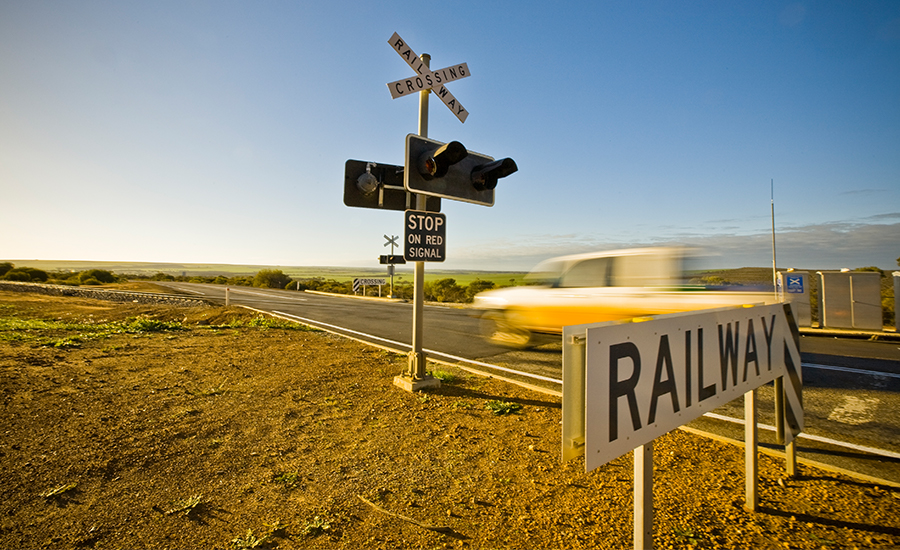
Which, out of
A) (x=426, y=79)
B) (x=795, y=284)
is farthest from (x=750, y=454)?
(x=795, y=284)

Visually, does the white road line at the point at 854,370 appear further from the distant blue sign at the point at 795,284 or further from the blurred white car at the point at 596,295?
the distant blue sign at the point at 795,284

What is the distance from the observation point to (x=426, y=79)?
4.88 metres

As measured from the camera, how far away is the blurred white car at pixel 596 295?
18.4 ft

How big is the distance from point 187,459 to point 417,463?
5.92ft

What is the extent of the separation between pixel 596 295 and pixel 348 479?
17.4 feet

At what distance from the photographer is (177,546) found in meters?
2.03

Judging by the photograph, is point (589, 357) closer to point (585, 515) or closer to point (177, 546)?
point (585, 515)

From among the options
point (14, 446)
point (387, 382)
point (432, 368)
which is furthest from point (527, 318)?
point (14, 446)

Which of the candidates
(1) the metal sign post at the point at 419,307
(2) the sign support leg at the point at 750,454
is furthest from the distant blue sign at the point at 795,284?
(1) the metal sign post at the point at 419,307

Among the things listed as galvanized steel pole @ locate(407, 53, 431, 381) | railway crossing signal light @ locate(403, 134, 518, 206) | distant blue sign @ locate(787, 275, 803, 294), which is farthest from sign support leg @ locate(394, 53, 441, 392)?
distant blue sign @ locate(787, 275, 803, 294)

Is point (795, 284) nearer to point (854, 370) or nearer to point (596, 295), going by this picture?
point (854, 370)

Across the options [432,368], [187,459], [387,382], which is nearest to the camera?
[187,459]

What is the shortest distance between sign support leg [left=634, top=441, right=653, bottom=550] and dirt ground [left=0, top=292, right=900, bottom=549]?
557 mm

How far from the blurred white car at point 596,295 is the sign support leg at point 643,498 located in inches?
141
